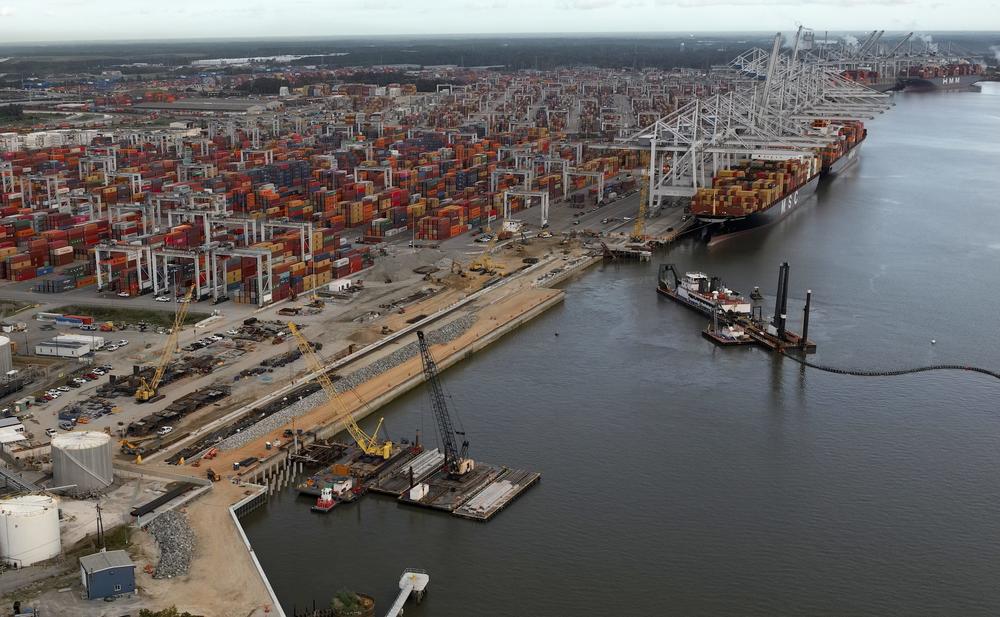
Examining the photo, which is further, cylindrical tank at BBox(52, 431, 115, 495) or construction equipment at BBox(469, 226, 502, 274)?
construction equipment at BBox(469, 226, 502, 274)

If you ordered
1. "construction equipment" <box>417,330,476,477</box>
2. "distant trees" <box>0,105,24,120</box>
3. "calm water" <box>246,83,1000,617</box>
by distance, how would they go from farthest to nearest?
"distant trees" <box>0,105,24,120</box>, "construction equipment" <box>417,330,476,477</box>, "calm water" <box>246,83,1000,617</box>

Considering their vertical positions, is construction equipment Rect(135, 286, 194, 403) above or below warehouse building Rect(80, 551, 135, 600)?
above

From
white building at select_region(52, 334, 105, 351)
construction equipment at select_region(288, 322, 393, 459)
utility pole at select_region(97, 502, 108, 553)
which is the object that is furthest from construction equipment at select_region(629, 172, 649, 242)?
utility pole at select_region(97, 502, 108, 553)

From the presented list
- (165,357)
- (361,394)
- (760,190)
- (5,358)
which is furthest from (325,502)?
(760,190)

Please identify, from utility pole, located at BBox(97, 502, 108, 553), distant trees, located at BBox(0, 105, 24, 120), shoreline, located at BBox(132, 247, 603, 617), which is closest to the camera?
shoreline, located at BBox(132, 247, 603, 617)

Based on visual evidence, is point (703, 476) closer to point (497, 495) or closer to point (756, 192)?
A: point (497, 495)

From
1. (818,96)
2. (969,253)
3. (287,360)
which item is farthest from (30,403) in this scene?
(818,96)

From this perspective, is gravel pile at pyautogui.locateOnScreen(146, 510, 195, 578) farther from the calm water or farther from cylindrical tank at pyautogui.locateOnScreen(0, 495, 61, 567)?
cylindrical tank at pyautogui.locateOnScreen(0, 495, 61, 567)
